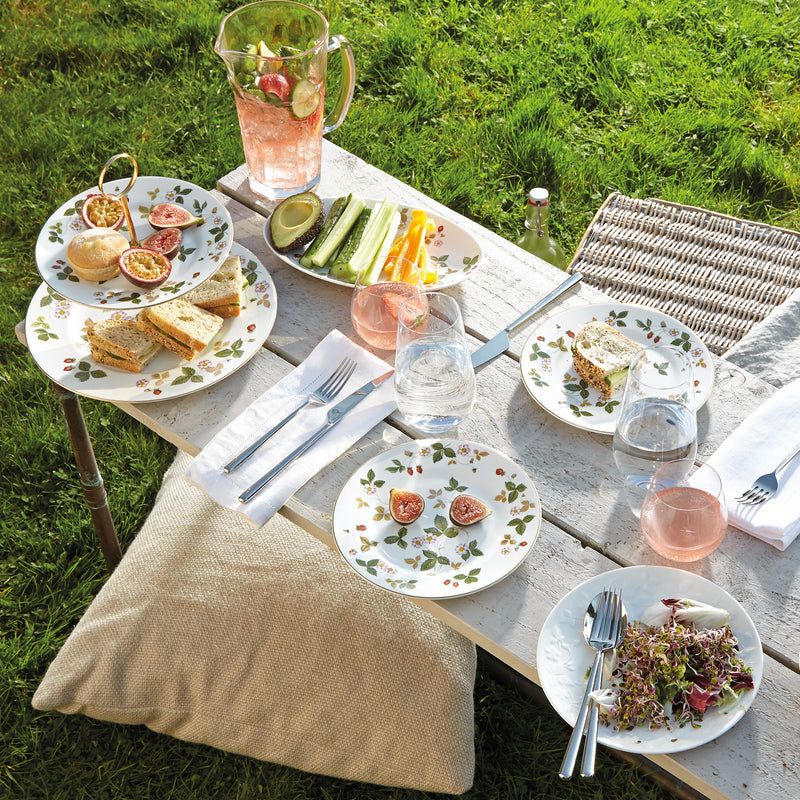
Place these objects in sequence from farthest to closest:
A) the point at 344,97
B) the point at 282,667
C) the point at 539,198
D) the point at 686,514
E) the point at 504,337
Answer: the point at 539,198 < the point at 344,97 < the point at 282,667 < the point at 504,337 < the point at 686,514

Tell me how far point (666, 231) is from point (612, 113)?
1717mm

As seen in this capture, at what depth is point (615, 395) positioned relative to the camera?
5.96 feet

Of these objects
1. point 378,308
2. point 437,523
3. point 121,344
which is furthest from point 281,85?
point 437,523

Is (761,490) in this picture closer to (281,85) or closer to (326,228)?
(326,228)

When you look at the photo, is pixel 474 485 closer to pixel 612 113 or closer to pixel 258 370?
pixel 258 370

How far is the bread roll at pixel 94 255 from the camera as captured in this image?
1.84m

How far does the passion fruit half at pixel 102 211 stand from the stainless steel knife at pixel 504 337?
0.83 meters

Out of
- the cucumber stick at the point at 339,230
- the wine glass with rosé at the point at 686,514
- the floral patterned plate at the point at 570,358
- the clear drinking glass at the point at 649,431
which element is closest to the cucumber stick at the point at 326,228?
the cucumber stick at the point at 339,230

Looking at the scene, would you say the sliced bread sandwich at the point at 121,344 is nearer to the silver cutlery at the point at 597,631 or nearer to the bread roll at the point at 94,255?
the bread roll at the point at 94,255

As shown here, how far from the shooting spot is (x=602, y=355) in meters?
1.84

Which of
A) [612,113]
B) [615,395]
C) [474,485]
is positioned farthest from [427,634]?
[612,113]

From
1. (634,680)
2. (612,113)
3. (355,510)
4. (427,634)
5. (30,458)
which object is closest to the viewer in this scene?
(634,680)

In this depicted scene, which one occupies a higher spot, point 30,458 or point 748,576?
point 748,576

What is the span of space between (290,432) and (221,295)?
380 mm
